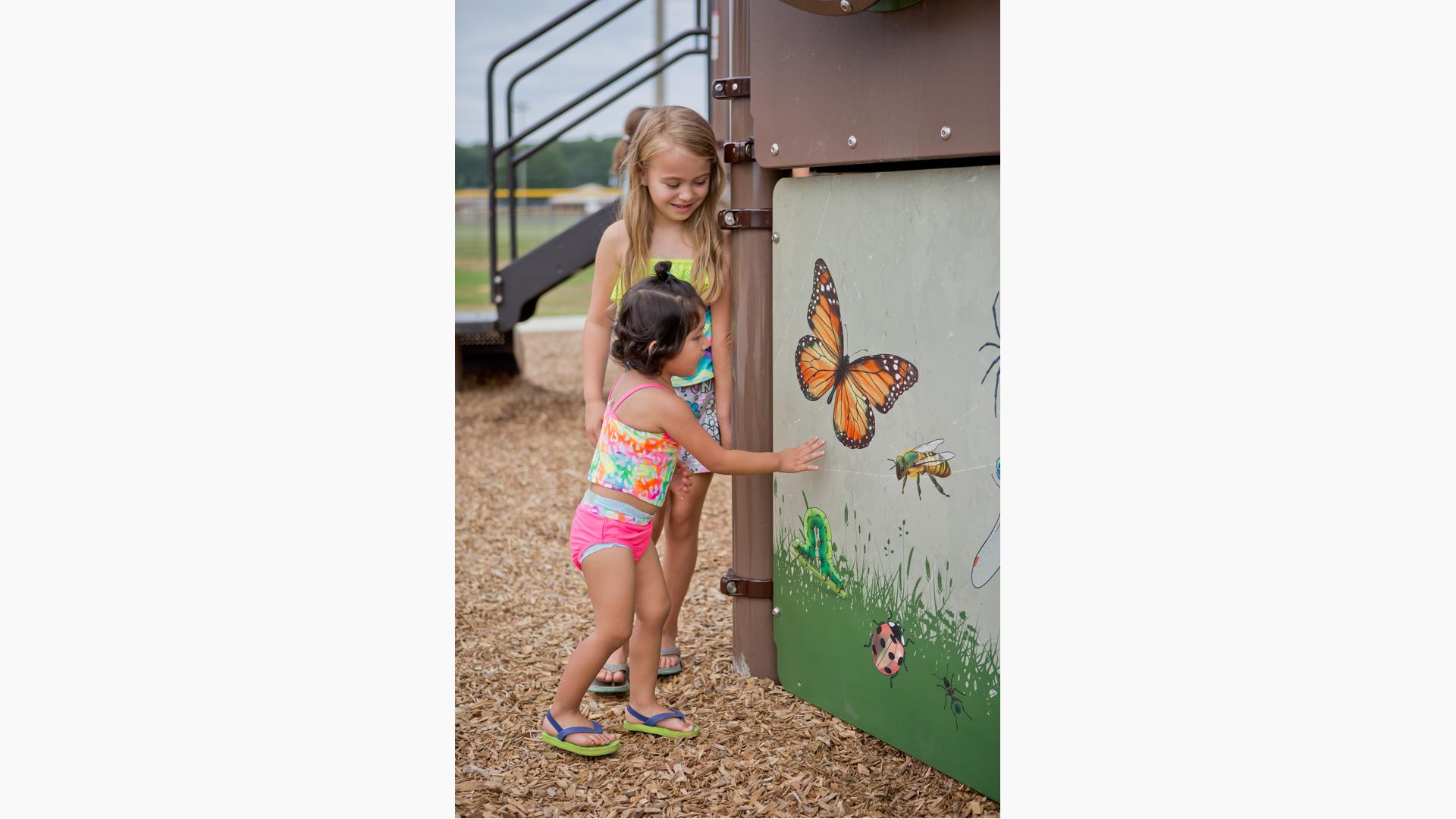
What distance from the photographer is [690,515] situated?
318 centimetres

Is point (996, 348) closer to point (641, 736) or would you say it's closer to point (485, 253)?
point (641, 736)

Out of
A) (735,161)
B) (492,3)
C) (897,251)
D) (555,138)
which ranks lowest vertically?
(897,251)

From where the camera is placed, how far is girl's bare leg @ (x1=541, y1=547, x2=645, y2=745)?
9.03 ft

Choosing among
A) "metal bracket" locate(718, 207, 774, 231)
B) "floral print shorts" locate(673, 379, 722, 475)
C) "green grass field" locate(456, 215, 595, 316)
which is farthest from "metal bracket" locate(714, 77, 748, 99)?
"green grass field" locate(456, 215, 595, 316)

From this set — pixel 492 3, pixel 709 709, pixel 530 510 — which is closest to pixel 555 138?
pixel 530 510

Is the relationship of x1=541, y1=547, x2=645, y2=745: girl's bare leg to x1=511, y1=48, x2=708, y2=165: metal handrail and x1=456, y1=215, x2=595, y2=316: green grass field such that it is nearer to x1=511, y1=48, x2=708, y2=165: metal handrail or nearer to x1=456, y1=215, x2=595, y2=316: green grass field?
x1=511, y1=48, x2=708, y2=165: metal handrail

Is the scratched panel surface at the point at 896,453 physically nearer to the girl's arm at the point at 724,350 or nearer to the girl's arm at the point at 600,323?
the girl's arm at the point at 724,350

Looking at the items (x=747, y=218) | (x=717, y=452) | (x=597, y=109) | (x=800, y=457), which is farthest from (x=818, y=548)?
(x=597, y=109)

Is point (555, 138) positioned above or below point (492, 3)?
below

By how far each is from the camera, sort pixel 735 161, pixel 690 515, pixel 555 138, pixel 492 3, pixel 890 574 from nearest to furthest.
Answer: pixel 890 574 < pixel 735 161 < pixel 690 515 < pixel 555 138 < pixel 492 3

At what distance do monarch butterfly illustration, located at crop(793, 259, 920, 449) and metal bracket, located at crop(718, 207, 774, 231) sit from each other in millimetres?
244

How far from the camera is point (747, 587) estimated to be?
312 cm

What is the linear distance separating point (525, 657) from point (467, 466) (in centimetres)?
281

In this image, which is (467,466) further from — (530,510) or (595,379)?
(595,379)
